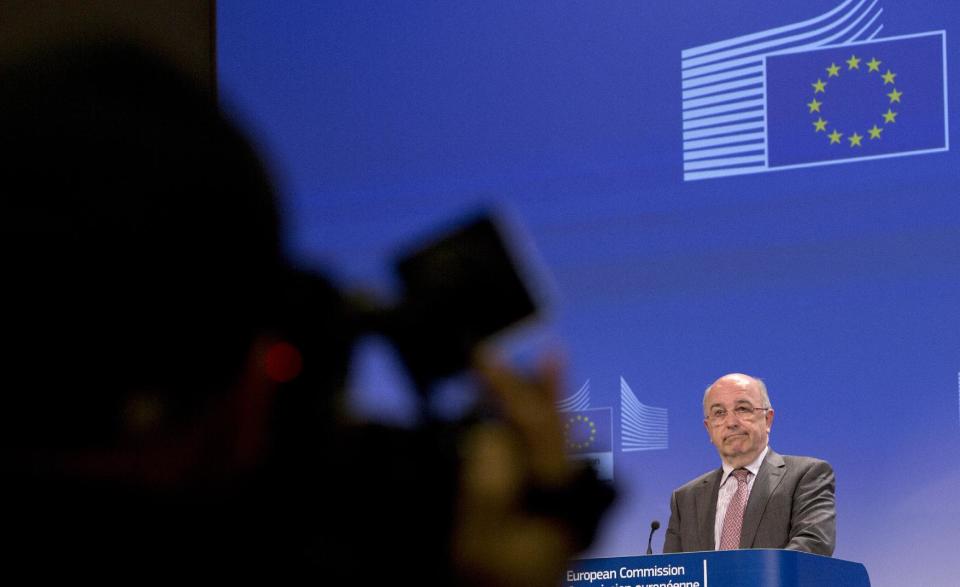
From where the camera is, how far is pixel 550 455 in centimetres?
51

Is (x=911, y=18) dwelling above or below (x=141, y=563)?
above

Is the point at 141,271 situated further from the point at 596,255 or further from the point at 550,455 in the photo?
the point at 596,255

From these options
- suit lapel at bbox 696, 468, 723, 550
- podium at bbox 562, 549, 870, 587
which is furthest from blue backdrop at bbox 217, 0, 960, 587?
podium at bbox 562, 549, 870, 587

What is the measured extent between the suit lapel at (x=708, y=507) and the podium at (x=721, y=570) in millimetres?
1018

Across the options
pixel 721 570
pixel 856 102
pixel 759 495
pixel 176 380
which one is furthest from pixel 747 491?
pixel 176 380

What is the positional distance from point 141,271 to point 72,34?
0.10 metres

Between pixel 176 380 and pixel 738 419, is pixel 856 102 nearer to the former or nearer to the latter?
pixel 738 419

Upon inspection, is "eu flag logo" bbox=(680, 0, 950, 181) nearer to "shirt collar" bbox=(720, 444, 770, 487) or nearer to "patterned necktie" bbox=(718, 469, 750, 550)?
"shirt collar" bbox=(720, 444, 770, 487)

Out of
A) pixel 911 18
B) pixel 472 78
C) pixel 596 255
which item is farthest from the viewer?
pixel 472 78

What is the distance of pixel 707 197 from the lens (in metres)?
5.93

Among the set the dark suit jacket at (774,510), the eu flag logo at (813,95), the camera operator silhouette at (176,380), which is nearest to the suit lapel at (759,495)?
the dark suit jacket at (774,510)

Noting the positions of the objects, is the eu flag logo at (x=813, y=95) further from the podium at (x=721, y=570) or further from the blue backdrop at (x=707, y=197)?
the podium at (x=721, y=570)

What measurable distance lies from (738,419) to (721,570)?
141 centimetres

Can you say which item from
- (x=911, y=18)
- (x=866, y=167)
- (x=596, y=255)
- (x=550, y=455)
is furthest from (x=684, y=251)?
(x=550, y=455)
